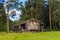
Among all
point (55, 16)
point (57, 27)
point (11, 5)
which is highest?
point (11, 5)

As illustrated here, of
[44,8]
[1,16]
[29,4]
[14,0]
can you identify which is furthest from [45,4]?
[1,16]

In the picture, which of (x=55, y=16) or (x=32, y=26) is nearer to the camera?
(x=32, y=26)

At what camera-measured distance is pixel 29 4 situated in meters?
73.4

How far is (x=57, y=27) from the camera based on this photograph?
69938mm

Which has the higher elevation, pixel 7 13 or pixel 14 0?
pixel 14 0

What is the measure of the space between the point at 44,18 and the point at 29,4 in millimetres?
8642

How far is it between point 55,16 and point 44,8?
22.6 feet

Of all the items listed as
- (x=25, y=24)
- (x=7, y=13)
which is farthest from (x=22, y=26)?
(x=7, y=13)

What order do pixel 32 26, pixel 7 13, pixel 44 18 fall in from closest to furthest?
pixel 32 26 → pixel 7 13 → pixel 44 18

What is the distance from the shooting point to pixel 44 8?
70.8 m

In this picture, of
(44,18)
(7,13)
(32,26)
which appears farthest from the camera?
(44,18)

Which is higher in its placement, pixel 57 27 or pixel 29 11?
pixel 29 11

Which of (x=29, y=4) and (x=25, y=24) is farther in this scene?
(x=29, y=4)

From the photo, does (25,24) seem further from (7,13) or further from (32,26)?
(7,13)
